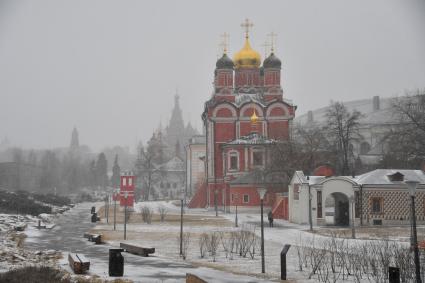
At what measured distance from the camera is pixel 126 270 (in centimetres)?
1428

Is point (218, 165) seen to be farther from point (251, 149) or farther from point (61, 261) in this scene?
point (61, 261)

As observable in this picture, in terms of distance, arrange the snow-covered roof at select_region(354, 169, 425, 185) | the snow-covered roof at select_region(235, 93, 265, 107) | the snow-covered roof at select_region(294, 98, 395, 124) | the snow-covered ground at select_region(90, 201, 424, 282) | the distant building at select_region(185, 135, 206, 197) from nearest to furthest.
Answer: the snow-covered ground at select_region(90, 201, 424, 282)
the snow-covered roof at select_region(354, 169, 425, 185)
the snow-covered roof at select_region(235, 93, 265, 107)
the distant building at select_region(185, 135, 206, 197)
the snow-covered roof at select_region(294, 98, 395, 124)

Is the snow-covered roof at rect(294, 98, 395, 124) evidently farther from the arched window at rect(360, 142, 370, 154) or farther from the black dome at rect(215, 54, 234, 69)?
the black dome at rect(215, 54, 234, 69)

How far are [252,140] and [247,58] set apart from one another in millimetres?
11770

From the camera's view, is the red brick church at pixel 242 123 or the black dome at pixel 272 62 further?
the black dome at pixel 272 62

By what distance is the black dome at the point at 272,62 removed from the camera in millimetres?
58375

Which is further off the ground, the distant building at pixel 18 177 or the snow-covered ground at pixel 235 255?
the distant building at pixel 18 177

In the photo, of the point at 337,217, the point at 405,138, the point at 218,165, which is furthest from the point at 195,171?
the point at 337,217

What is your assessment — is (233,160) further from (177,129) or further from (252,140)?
(177,129)

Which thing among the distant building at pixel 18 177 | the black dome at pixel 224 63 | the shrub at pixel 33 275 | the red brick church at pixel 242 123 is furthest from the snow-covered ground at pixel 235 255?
the distant building at pixel 18 177

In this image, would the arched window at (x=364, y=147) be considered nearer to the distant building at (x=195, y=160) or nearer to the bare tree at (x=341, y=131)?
the distant building at (x=195, y=160)

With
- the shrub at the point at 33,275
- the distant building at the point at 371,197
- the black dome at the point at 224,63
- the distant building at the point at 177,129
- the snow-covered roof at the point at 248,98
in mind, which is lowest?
the shrub at the point at 33,275

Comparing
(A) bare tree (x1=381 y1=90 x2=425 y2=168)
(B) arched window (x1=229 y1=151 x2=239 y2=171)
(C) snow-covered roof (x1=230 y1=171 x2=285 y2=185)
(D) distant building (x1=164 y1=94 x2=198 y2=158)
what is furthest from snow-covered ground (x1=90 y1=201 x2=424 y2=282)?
(D) distant building (x1=164 y1=94 x2=198 y2=158)

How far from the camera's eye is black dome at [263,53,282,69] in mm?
58375
